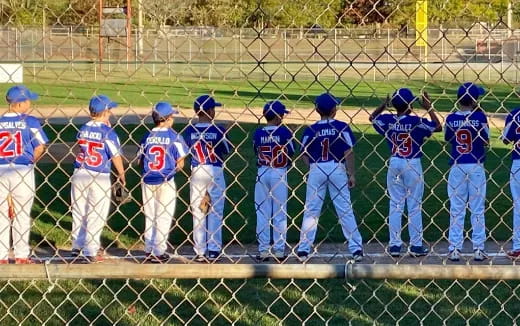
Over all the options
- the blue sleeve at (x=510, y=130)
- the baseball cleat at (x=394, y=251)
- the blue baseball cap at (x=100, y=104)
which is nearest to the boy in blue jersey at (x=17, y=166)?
the blue baseball cap at (x=100, y=104)

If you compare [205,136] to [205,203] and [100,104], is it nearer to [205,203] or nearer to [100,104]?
[205,203]

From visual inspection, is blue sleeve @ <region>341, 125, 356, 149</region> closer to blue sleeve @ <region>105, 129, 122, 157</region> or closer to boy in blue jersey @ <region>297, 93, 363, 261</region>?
boy in blue jersey @ <region>297, 93, 363, 261</region>

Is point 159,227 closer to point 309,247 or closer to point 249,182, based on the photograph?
point 309,247

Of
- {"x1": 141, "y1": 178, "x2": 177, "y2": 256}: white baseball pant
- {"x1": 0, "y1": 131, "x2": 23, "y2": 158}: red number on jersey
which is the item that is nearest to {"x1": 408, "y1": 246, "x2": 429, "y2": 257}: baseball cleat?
{"x1": 141, "y1": 178, "x2": 177, "y2": 256}: white baseball pant

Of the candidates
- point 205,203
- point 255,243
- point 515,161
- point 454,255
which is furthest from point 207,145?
point 515,161

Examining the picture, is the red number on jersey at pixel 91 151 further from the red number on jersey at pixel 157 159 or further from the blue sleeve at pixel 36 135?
the red number on jersey at pixel 157 159

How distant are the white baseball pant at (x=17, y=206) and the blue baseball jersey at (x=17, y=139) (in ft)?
0.27

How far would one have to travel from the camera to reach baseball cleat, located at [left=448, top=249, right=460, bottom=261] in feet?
26.3

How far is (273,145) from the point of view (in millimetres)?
8398

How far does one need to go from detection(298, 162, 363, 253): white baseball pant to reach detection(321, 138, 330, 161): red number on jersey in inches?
3.6

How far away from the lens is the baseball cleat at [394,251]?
8.57 meters

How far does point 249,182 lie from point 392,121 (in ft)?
14.4

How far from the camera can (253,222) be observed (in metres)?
10.1

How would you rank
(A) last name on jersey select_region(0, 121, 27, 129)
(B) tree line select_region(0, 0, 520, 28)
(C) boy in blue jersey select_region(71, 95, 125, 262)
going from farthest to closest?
(C) boy in blue jersey select_region(71, 95, 125, 262) < (A) last name on jersey select_region(0, 121, 27, 129) < (B) tree line select_region(0, 0, 520, 28)
